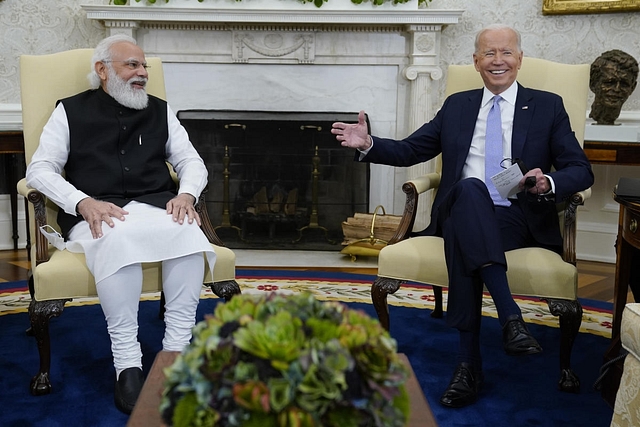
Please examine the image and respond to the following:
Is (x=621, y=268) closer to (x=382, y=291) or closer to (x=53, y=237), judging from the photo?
(x=382, y=291)

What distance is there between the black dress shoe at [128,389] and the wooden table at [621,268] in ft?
5.13

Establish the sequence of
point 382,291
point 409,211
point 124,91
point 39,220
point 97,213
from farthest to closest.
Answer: point 409,211
point 124,91
point 382,291
point 39,220
point 97,213

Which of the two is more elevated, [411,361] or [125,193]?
[125,193]

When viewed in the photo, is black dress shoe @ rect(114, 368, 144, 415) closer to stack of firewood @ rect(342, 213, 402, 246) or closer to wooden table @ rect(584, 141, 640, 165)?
stack of firewood @ rect(342, 213, 402, 246)

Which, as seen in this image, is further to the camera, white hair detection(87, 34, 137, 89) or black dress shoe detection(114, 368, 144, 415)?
white hair detection(87, 34, 137, 89)

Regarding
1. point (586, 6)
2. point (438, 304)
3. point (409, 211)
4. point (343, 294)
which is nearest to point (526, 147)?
point (409, 211)

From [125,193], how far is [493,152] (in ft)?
4.61

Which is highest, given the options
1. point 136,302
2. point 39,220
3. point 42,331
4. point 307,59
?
point 307,59

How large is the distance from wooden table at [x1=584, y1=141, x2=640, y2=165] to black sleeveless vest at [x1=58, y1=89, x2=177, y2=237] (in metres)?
2.29

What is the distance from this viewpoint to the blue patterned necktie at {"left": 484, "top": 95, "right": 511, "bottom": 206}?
280 cm

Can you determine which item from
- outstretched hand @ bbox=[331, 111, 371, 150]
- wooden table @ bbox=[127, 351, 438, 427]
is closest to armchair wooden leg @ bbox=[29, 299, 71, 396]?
wooden table @ bbox=[127, 351, 438, 427]

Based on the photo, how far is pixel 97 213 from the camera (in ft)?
8.00

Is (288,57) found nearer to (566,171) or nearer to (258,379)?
(566,171)

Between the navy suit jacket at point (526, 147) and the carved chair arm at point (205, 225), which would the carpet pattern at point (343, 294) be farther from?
the navy suit jacket at point (526, 147)
